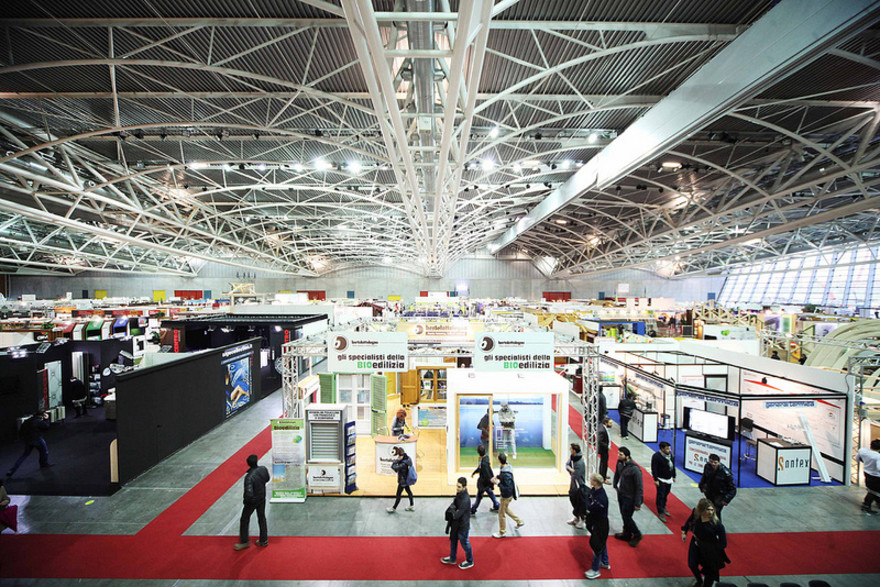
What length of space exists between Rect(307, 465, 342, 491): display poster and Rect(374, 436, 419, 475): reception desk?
3.32 ft

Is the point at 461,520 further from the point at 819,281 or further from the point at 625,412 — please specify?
the point at 819,281

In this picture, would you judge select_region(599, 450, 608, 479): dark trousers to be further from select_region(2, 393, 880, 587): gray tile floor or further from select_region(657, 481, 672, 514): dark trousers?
select_region(657, 481, 672, 514): dark trousers

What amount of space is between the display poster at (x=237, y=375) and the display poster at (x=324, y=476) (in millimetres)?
5728

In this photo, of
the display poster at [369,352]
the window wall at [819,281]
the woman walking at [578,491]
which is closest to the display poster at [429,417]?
the display poster at [369,352]

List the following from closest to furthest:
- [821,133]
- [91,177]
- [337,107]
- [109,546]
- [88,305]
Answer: [109,546]
[337,107]
[821,133]
[91,177]
[88,305]

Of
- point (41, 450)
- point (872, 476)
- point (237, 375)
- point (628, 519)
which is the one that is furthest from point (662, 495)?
point (41, 450)

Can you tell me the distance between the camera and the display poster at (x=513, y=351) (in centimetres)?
745

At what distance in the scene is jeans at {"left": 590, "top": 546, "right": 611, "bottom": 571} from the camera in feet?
16.0

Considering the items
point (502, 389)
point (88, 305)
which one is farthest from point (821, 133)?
point (88, 305)

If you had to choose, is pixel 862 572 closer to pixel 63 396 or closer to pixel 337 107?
pixel 337 107

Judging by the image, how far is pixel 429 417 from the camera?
35.0ft

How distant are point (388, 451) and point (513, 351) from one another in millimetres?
3715

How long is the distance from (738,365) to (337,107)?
15124 mm

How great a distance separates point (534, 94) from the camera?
932 centimetres
